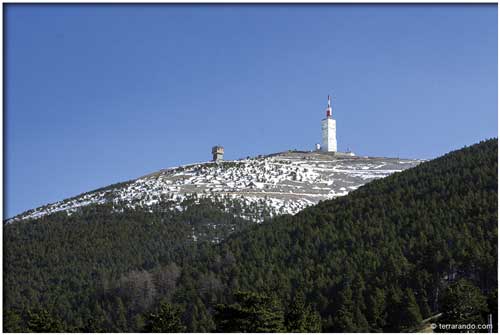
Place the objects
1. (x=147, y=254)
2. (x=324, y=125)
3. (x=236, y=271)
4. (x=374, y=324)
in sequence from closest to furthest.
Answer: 1. (x=374, y=324)
2. (x=236, y=271)
3. (x=147, y=254)
4. (x=324, y=125)

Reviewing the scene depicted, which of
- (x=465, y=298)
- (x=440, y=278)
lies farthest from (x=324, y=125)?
(x=465, y=298)

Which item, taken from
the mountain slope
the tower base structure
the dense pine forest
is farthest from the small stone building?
the mountain slope

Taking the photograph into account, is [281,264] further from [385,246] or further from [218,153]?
[218,153]

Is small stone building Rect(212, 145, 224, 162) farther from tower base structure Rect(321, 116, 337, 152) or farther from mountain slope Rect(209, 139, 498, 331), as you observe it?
mountain slope Rect(209, 139, 498, 331)

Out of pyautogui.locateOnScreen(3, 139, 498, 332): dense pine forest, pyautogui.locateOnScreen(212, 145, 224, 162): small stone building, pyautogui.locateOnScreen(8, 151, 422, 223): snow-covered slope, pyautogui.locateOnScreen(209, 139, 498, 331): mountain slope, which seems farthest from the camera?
pyautogui.locateOnScreen(212, 145, 224, 162): small stone building

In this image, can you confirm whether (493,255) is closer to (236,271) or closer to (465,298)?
(465,298)

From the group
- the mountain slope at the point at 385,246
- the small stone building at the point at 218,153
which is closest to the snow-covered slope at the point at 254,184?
the small stone building at the point at 218,153
